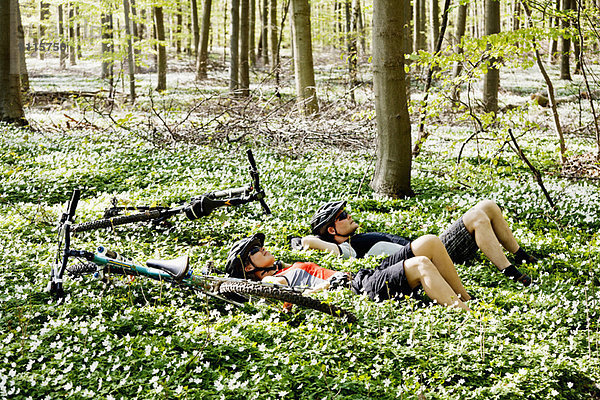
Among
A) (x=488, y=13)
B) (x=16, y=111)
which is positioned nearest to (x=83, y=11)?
(x=16, y=111)

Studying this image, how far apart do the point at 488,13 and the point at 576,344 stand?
483 inches

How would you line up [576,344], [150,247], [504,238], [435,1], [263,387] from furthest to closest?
[435,1] → [150,247] → [504,238] → [576,344] → [263,387]

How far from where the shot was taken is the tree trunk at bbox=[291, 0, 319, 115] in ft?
47.9

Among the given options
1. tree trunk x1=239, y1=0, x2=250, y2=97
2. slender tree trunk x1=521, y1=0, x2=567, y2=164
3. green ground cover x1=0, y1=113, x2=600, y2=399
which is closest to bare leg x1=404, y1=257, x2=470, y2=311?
green ground cover x1=0, y1=113, x2=600, y2=399

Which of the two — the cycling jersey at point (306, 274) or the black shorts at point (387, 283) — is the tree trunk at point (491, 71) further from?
the black shorts at point (387, 283)

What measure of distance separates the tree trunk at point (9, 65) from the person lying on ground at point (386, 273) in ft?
38.3

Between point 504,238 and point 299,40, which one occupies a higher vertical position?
point 299,40

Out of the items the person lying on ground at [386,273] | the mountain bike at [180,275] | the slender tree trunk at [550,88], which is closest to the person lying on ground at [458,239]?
the person lying on ground at [386,273]

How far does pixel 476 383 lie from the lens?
4.01 m

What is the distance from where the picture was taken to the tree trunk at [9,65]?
45.9 feet

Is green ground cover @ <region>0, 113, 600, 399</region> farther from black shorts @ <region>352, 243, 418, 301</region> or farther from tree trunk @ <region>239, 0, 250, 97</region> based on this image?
tree trunk @ <region>239, 0, 250, 97</region>

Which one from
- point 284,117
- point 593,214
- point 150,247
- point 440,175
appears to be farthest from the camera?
point 284,117

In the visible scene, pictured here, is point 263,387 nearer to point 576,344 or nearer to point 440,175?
point 576,344

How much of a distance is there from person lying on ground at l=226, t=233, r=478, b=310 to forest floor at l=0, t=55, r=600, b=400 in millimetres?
187
